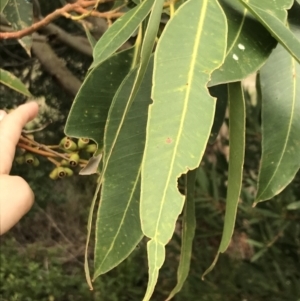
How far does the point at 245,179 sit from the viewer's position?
4.25ft

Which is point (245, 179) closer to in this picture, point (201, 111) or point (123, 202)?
point (123, 202)

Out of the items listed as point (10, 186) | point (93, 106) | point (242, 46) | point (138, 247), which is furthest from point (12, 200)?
point (138, 247)

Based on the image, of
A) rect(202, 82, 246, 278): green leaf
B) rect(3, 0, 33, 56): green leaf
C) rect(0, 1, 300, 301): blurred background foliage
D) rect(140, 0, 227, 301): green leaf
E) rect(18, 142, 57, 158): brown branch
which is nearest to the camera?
rect(140, 0, 227, 301): green leaf

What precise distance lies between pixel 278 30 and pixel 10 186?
0.26 metres

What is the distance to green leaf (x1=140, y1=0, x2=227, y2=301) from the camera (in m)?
0.32

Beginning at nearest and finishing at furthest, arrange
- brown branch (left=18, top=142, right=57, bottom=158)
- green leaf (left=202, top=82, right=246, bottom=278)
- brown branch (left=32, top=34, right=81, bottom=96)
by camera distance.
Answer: green leaf (left=202, top=82, right=246, bottom=278) → brown branch (left=18, top=142, right=57, bottom=158) → brown branch (left=32, top=34, right=81, bottom=96)

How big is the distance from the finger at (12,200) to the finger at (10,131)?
0.03 metres

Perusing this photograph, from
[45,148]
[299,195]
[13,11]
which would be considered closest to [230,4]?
[45,148]

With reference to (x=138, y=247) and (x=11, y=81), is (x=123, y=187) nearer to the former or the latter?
(x=11, y=81)

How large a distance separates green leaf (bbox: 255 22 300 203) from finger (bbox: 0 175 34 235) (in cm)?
22

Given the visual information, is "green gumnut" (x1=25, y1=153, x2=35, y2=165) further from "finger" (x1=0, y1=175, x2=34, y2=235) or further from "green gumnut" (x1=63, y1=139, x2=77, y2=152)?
"finger" (x1=0, y1=175, x2=34, y2=235)

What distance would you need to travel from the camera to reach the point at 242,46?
0.40m

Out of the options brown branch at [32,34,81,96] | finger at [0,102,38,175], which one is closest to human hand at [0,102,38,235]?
finger at [0,102,38,175]

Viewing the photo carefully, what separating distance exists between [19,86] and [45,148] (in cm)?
12
